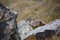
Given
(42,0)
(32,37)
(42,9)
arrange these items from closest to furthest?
(32,37)
(42,9)
(42,0)

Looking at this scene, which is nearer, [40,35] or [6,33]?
[6,33]

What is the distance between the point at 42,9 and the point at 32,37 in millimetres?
3534

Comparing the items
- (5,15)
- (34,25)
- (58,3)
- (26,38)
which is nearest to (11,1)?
(58,3)


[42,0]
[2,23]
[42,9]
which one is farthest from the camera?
[42,0]

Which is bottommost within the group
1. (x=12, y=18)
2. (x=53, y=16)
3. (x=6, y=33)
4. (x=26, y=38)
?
(x=53, y=16)

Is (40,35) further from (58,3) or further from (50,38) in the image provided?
(58,3)

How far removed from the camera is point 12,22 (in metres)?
2.93

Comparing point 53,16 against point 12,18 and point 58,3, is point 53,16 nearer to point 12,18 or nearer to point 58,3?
point 58,3

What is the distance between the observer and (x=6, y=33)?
9.61 feet

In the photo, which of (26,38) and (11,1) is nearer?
(26,38)

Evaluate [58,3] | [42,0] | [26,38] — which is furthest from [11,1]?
[26,38]

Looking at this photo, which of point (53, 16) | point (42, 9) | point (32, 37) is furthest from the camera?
point (42, 9)

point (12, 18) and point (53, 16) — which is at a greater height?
point (12, 18)

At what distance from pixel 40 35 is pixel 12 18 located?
2.67 feet
